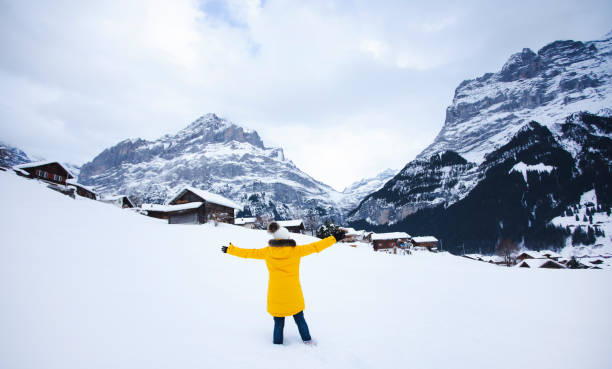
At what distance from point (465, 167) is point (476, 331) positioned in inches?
7091

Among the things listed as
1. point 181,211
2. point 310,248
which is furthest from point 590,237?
point 310,248

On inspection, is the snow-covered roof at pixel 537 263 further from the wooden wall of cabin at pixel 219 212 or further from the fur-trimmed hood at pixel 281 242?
the fur-trimmed hood at pixel 281 242

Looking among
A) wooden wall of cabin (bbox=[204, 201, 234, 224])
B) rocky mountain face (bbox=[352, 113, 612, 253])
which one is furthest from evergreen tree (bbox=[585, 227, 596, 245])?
wooden wall of cabin (bbox=[204, 201, 234, 224])

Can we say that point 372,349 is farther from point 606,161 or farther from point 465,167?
point 465,167

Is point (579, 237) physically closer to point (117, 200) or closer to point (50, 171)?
point (117, 200)

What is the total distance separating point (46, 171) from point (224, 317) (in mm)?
48406

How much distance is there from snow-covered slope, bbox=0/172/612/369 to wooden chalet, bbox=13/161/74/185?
36461mm

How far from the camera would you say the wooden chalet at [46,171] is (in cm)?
3516

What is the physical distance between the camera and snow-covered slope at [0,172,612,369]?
11.4 feet

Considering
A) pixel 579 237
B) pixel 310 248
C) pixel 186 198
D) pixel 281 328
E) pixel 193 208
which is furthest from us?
pixel 579 237

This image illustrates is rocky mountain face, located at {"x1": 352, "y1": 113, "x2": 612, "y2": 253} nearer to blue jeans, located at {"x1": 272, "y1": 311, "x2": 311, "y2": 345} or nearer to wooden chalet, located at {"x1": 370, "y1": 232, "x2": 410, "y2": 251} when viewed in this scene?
wooden chalet, located at {"x1": 370, "y1": 232, "x2": 410, "y2": 251}

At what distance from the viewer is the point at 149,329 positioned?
13.6ft

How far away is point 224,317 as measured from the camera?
529 centimetres

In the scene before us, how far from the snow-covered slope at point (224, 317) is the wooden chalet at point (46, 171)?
36461 millimetres
